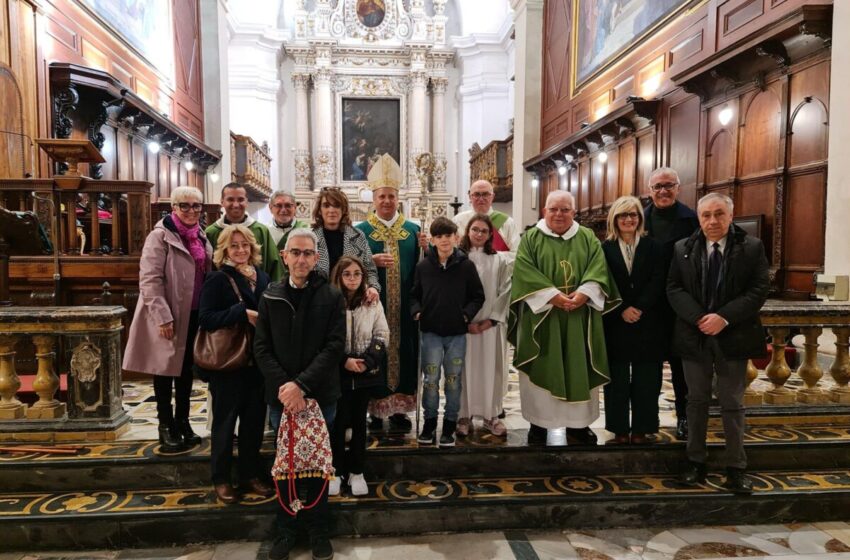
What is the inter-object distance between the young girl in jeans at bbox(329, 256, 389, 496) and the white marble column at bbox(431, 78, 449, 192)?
16.7m

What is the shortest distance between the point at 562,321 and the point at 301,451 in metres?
1.75

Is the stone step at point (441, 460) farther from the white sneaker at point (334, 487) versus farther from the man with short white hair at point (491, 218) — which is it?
the man with short white hair at point (491, 218)

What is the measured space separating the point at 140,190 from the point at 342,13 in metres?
16.7

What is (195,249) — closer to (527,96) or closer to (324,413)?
(324,413)

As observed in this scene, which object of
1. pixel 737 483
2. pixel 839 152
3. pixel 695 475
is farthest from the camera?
pixel 839 152

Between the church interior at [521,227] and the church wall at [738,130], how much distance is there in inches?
1.2

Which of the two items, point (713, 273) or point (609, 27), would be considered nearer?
point (713, 273)

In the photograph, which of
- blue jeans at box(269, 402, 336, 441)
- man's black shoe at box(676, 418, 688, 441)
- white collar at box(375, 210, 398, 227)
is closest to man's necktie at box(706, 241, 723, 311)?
man's black shoe at box(676, 418, 688, 441)

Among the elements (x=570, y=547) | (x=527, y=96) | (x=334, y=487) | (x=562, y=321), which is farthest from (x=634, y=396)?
(x=527, y=96)

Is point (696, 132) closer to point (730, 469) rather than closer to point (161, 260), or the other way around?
point (730, 469)

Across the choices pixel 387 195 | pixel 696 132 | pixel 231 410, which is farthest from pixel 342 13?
pixel 231 410

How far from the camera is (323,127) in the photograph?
747 inches

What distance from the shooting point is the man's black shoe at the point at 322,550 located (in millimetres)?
2582

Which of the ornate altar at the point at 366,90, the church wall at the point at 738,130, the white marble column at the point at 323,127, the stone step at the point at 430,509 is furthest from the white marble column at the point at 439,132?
the stone step at the point at 430,509
